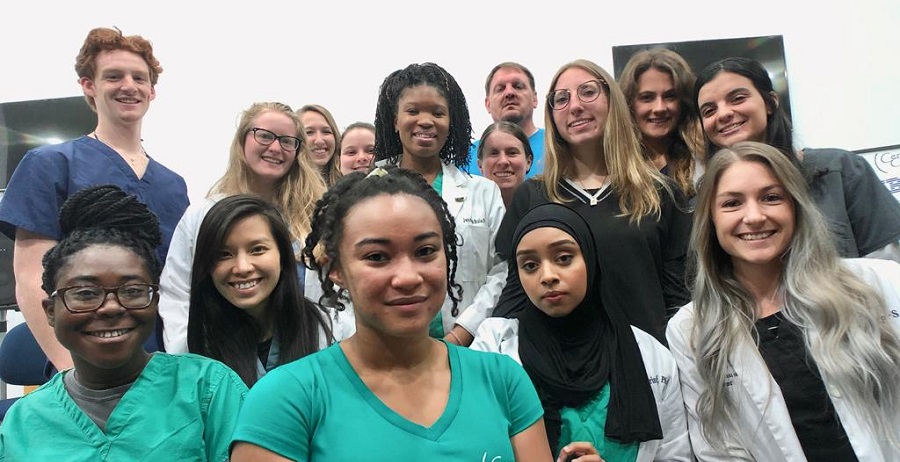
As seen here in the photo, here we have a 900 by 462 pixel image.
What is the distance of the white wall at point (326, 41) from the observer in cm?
445

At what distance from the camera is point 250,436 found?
1063 millimetres

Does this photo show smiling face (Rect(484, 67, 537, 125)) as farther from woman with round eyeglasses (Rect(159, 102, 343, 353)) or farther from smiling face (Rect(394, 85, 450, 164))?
woman with round eyeglasses (Rect(159, 102, 343, 353))

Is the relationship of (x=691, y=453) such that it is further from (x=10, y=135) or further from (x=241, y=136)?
(x=10, y=135)

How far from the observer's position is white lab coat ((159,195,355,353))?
1.99 m

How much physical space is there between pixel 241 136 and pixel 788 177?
1.79 m

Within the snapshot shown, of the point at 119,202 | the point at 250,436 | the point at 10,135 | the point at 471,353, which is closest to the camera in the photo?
the point at 250,436

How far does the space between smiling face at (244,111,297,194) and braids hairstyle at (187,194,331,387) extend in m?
0.49

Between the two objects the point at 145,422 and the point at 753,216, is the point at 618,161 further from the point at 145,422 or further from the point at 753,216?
the point at 145,422

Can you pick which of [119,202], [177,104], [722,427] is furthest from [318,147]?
[722,427]

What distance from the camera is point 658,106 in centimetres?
251

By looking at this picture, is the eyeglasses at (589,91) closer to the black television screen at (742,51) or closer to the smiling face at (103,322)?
the smiling face at (103,322)

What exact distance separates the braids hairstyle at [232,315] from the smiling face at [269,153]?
0.49 metres

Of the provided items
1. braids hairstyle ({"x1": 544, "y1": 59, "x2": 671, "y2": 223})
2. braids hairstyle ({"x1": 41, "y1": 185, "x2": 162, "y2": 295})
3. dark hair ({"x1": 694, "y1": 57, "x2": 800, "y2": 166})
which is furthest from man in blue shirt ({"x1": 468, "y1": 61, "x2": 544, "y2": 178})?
braids hairstyle ({"x1": 41, "y1": 185, "x2": 162, "y2": 295})

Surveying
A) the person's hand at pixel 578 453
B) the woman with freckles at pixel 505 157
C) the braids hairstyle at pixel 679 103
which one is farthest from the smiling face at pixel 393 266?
the woman with freckles at pixel 505 157
